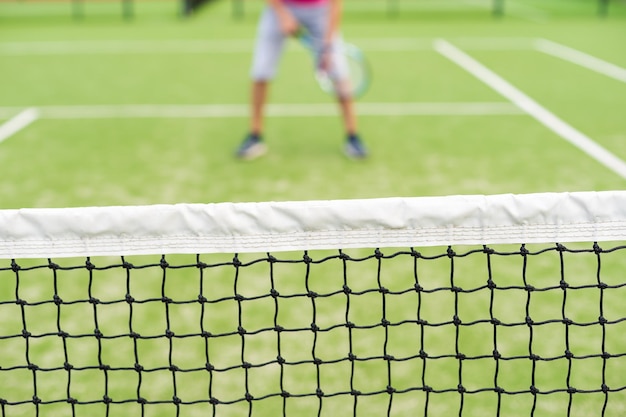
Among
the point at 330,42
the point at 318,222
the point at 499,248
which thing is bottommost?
the point at 499,248

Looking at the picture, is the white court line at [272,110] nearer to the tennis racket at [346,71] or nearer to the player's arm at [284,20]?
the tennis racket at [346,71]

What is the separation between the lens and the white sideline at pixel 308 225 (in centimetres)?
215

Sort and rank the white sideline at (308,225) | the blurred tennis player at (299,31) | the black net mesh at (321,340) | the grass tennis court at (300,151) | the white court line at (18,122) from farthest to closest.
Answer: the white court line at (18,122) → the blurred tennis player at (299,31) → the grass tennis court at (300,151) → the black net mesh at (321,340) → the white sideline at (308,225)

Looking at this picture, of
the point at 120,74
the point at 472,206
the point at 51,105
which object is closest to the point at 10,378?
the point at 472,206

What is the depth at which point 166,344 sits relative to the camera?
3.08 meters

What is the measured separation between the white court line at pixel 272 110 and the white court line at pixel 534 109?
0.71 feet

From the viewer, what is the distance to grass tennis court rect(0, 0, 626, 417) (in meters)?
2.96

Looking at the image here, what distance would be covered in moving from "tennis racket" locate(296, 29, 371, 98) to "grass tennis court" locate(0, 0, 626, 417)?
46cm

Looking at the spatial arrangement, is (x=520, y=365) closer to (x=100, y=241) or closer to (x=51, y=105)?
(x=100, y=241)

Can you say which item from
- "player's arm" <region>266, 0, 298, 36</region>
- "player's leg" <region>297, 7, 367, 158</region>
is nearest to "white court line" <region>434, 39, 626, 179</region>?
"player's leg" <region>297, 7, 367, 158</region>

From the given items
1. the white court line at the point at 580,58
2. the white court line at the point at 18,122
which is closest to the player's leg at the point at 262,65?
the white court line at the point at 18,122

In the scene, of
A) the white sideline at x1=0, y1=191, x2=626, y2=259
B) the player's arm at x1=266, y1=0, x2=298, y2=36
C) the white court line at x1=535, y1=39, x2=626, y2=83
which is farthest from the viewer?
the white court line at x1=535, y1=39, x2=626, y2=83

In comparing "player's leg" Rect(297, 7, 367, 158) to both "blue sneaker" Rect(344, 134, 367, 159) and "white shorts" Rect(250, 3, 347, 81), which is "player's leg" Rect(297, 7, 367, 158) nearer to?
"white shorts" Rect(250, 3, 347, 81)

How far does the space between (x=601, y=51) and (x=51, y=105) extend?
6797 mm
